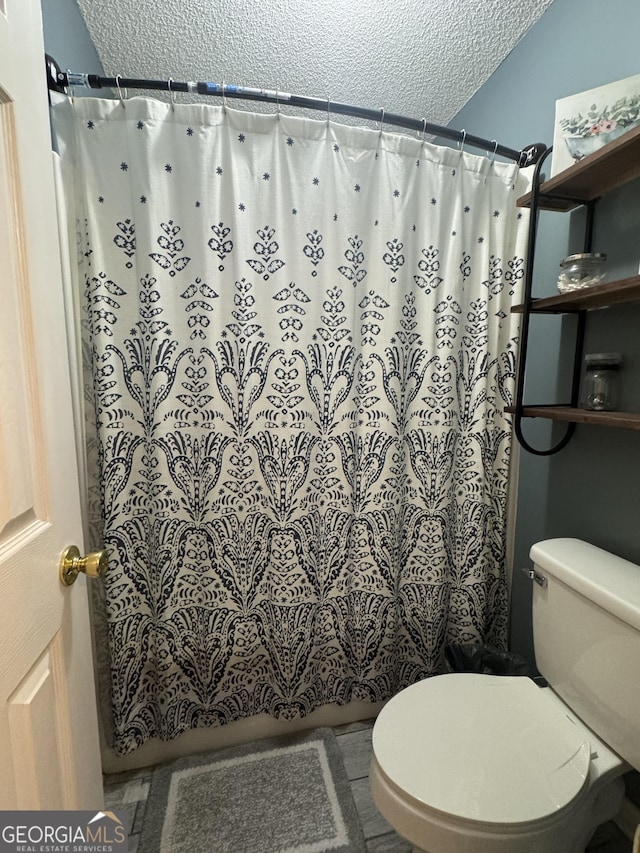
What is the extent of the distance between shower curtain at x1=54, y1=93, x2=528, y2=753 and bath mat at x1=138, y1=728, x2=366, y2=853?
0.42 ft

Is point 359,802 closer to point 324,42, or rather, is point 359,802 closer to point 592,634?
point 592,634

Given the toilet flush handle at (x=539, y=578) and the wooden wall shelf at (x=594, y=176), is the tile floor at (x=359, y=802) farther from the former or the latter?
the wooden wall shelf at (x=594, y=176)

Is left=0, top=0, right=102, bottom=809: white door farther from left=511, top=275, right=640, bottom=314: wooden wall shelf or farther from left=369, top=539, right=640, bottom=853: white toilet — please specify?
left=511, top=275, right=640, bottom=314: wooden wall shelf

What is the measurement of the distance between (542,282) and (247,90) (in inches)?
42.4

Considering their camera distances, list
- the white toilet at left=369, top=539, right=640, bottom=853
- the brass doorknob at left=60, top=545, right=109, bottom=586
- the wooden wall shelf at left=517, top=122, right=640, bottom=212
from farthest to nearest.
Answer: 1. the wooden wall shelf at left=517, top=122, right=640, bottom=212
2. the white toilet at left=369, top=539, right=640, bottom=853
3. the brass doorknob at left=60, top=545, right=109, bottom=586

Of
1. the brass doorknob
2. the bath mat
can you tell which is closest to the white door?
the brass doorknob

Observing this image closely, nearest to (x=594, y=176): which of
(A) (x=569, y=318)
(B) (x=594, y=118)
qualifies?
(B) (x=594, y=118)

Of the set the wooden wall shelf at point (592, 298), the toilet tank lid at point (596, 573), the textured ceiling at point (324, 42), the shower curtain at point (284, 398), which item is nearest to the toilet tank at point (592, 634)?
→ the toilet tank lid at point (596, 573)

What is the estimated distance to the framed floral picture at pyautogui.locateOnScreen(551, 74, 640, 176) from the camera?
2.99 ft

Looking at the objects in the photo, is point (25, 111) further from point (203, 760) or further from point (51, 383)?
point (203, 760)

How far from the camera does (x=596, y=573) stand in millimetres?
928

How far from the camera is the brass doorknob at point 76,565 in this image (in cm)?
64

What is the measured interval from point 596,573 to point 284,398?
0.96 metres

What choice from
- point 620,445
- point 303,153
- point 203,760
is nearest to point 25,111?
point 303,153
